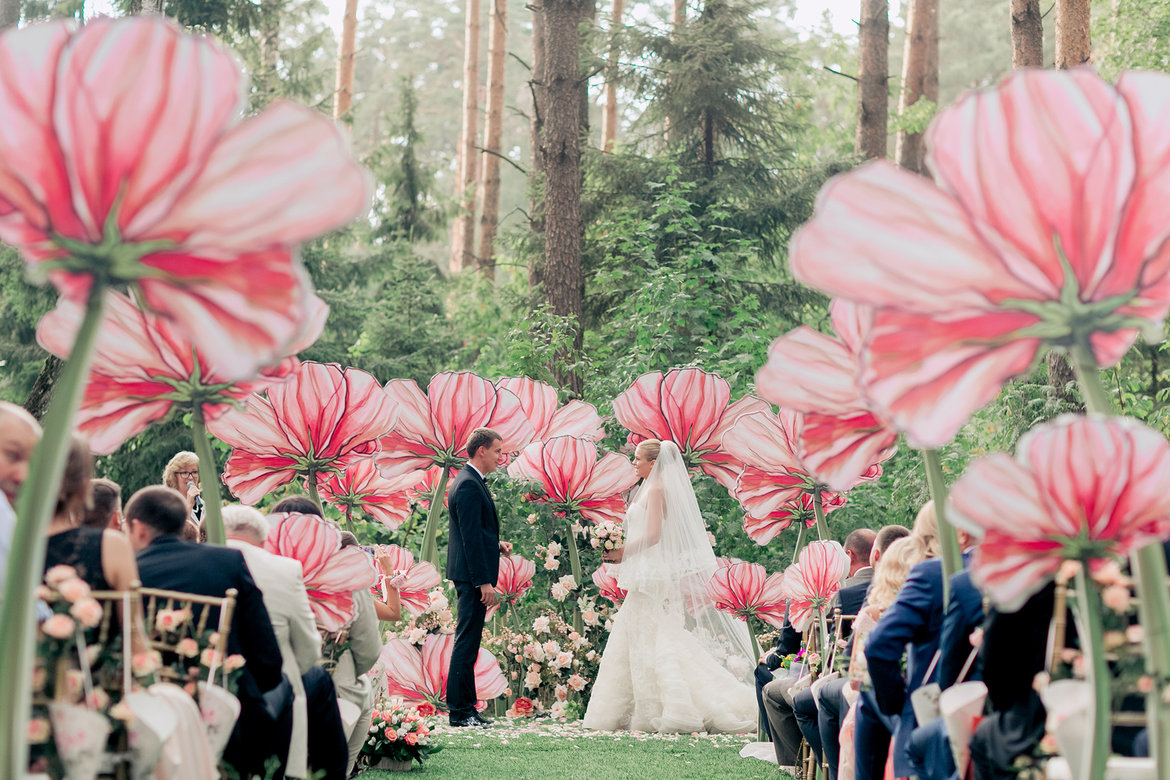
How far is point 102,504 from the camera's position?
329cm

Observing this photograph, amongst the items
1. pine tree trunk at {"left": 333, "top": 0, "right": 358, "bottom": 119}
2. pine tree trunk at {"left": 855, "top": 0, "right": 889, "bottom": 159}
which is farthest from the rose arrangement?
pine tree trunk at {"left": 333, "top": 0, "right": 358, "bottom": 119}

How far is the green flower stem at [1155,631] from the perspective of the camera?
2.10 m

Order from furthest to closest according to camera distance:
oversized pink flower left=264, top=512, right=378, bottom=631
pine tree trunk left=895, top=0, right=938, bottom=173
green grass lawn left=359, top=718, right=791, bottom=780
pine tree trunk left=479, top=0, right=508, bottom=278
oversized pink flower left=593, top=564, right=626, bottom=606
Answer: pine tree trunk left=479, top=0, right=508, bottom=278 < pine tree trunk left=895, top=0, right=938, bottom=173 < oversized pink flower left=593, top=564, right=626, bottom=606 < green grass lawn left=359, top=718, right=791, bottom=780 < oversized pink flower left=264, top=512, right=378, bottom=631

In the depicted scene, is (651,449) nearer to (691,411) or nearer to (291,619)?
(691,411)

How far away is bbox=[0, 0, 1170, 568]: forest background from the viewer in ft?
31.7

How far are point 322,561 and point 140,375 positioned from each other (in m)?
0.98

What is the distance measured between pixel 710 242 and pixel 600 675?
19.4 ft

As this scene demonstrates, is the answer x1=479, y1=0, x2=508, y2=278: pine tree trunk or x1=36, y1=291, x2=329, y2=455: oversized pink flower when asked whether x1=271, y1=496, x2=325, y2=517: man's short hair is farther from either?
x1=479, y1=0, x2=508, y2=278: pine tree trunk

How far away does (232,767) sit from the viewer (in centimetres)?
318

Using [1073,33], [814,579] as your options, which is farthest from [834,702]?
[1073,33]

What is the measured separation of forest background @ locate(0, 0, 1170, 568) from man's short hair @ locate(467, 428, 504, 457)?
1.77m

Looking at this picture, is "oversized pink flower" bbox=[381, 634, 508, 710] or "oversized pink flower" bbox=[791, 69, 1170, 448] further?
"oversized pink flower" bbox=[381, 634, 508, 710]

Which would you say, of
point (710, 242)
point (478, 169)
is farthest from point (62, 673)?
point (478, 169)

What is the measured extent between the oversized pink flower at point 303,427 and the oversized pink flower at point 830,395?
1.92 metres
